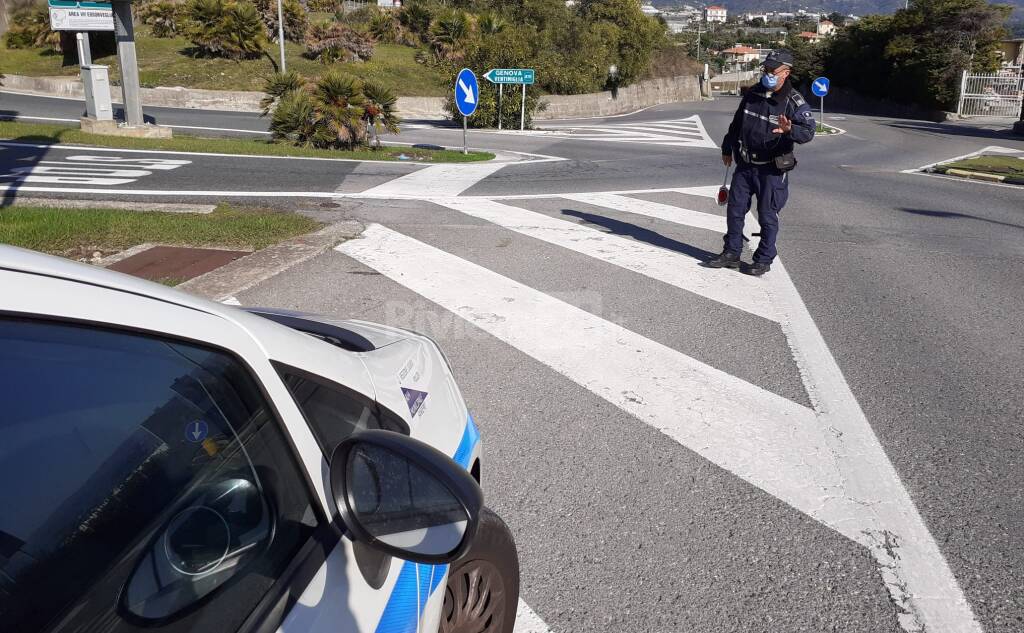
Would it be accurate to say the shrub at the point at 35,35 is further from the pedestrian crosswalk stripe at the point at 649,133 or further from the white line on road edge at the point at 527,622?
the white line on road edge at the point at 527,622

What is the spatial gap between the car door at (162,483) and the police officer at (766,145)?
6.60 m

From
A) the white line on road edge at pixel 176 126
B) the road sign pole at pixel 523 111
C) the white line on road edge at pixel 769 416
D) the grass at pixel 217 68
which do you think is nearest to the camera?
the white line on road edge at pixel 769 416

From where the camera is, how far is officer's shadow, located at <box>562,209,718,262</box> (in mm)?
9281

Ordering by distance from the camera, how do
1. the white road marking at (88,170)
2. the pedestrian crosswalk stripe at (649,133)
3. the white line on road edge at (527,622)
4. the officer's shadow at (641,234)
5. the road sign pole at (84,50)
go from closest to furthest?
the white line on road edge at (527,622) → the officer's shadow at (641,234) → the white road marking at (88,170) → the road sign pole at (84,50) → the pedestrian crosswalk stripe at (649,133)

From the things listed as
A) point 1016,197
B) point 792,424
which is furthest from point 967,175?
point 792,424

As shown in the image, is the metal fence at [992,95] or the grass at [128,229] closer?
the grass at [128,229]

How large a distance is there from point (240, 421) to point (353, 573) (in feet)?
1.27

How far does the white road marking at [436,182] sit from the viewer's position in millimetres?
12648

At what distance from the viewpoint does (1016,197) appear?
1448 centimetres

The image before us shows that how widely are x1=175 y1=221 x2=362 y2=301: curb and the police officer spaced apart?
4.06m

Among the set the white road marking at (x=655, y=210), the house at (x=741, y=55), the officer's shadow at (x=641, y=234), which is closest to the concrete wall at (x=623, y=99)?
the white road marking at (x=655, y=210)

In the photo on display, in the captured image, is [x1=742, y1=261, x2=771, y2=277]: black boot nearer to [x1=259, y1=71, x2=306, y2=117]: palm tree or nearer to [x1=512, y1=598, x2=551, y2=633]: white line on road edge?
[x1=512, y1=598, x2=551, y2=633]: white line on road edge

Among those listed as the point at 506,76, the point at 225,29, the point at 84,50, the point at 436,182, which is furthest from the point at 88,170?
the point at 225,29

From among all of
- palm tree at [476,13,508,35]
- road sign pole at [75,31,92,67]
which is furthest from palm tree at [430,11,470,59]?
road sign pole at [75,31,92,67]
